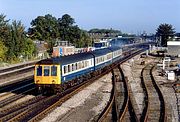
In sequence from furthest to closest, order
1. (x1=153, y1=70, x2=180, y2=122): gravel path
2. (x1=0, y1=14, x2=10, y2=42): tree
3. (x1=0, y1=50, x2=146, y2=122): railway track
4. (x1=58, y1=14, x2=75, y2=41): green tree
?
(x1=58, y1=14, x2=75, y2=41): green tree
(x1=0, y1=14, x2=10, y2=42): tree
(x1=153, y1=70, x2=180, y2=122): gravel path
(x1=0, y1=50, x2=146, y2=122): railway track

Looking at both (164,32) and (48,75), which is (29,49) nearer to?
(48,75)

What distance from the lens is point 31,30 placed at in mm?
112750

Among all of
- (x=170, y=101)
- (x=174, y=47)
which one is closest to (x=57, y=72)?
(x=170, y=101)

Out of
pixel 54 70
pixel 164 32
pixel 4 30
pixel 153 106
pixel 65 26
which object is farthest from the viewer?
pixel 164 32

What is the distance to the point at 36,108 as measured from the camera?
77.3 ft

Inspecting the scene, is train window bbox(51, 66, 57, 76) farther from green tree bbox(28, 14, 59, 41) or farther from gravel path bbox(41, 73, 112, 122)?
green tree bbox(28, 14, 59, 41)

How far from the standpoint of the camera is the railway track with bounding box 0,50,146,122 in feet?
68.7

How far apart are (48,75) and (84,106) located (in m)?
4.12

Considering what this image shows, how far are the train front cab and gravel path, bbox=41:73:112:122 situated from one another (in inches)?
69.9

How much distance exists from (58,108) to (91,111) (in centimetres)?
192

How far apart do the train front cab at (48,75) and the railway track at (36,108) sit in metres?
0.96

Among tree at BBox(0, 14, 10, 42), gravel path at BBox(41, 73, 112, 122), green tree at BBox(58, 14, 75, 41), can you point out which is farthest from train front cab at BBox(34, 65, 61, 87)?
green tree at BBox(58, 14, 75, 41)

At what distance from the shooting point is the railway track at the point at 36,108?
20953 millimetres

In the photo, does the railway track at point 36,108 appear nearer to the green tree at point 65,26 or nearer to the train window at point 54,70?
the train window at point 54,70
